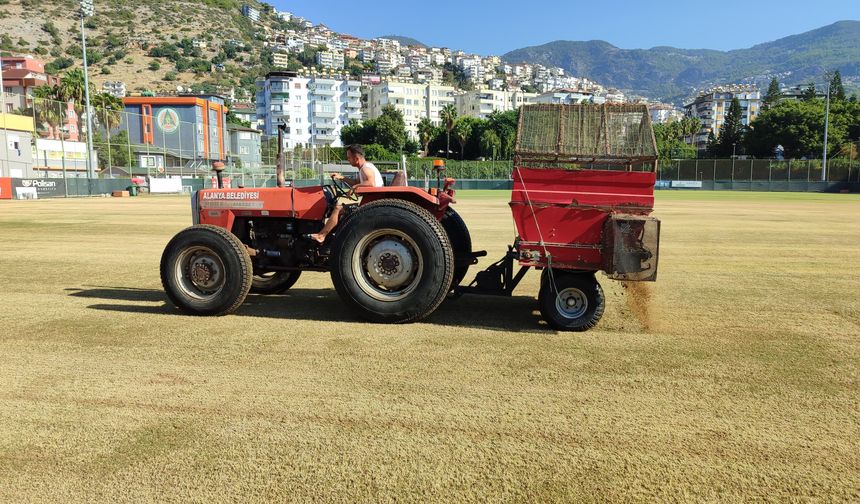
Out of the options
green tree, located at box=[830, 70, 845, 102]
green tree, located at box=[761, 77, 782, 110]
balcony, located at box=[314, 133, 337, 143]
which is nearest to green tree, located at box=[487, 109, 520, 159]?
balcony, located at box=[314, 133, 337, 143]

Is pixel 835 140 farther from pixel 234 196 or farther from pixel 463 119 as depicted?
pixel 234 196

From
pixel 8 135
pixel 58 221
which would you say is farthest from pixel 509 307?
pixel 8 135

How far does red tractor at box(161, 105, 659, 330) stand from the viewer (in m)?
5.31

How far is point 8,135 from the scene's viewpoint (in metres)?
35.1

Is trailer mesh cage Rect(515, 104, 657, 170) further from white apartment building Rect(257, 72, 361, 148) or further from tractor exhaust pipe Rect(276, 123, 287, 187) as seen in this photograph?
white apartment building Rect(257, 72, 361, 148)

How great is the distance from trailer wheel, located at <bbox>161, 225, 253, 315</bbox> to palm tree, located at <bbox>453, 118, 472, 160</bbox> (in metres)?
106

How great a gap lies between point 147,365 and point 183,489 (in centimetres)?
202

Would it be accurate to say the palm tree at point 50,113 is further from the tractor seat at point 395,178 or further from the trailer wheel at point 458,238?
the trailer wheel at point 458,238

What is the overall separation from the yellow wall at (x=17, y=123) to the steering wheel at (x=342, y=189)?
3708cm

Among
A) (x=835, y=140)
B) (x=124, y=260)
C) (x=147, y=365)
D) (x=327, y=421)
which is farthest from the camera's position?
(x=835, y=140)

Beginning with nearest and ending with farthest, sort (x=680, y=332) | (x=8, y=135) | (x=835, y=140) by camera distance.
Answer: (x=680, y=332)
(x=8, y=135)
(x=835, y=140)

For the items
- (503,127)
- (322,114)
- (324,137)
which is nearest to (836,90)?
(503,127)

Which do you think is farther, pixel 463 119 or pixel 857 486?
pixel 463 119

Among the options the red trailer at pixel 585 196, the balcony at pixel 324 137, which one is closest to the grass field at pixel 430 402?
the red trailer at pixel 585 196
